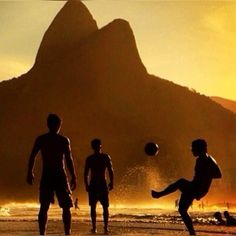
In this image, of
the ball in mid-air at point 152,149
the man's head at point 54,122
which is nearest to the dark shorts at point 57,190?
the man's head at point 54,122

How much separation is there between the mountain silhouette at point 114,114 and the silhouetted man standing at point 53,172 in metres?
99.4

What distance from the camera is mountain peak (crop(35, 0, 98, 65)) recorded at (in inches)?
5945

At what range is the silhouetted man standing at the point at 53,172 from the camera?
831cm

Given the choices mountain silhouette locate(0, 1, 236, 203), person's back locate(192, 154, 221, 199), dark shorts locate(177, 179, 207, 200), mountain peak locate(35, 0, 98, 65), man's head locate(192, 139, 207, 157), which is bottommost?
dark shorts locate(177, 179, 207, 200)

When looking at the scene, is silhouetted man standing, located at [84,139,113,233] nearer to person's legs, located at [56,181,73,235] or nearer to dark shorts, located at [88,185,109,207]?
dark shorts, located at [88,185,109,207]

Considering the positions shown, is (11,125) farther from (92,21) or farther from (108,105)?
(92,21)

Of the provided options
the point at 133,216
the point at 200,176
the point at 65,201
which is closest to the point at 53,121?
the point at 65,201

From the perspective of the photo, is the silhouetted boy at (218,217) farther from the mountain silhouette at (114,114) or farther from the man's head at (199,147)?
the mountain silhouette at (114,114)

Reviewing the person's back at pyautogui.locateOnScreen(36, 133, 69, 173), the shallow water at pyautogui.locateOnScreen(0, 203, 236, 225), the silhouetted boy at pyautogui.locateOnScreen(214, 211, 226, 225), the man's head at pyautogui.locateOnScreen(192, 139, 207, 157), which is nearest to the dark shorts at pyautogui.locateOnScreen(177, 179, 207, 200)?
the man's head at pyautogui.locateOnScreen(192, 139, 207, 157)

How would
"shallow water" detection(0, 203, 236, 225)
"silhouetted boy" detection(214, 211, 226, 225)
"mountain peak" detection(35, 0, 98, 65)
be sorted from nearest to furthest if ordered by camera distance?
"silhouetted boy" detection(214, 211, 226, 225)
"shallow water" detection(0, 203, 236, 225)
"mountain peak" detection(35, 0, 98, 65)

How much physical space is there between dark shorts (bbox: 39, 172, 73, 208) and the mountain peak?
140652 millimetres

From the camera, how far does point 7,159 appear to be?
114 meters

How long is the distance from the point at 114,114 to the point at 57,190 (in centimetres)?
11528

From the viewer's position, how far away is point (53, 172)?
8.42m
